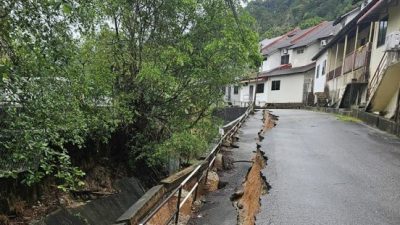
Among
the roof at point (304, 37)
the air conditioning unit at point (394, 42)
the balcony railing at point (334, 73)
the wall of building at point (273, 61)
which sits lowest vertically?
the balcony railing at point (334, 73)

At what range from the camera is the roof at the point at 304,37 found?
→ 37.4m

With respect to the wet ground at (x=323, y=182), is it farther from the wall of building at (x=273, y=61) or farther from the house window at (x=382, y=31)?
the wall of building at (x=273, y=61)

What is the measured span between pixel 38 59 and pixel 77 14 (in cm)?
142

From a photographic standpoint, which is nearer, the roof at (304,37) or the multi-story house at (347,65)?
the multi-story house at (347,65)

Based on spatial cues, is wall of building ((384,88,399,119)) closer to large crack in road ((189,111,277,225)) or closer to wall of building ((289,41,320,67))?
large crack in road ((189,111,277,225))

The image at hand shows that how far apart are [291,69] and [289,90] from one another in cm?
245

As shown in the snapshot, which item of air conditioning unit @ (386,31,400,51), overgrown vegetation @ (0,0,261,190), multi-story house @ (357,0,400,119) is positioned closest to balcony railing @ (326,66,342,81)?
multi-story house @ (357,0,400,119)

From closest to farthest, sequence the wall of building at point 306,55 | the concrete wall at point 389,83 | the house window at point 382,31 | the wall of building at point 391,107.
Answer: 1. the concrete wall at point 389,83
2. the wall of building at point 391,107
3. the house window at point 382,31
4. the wall of building at point 306,55

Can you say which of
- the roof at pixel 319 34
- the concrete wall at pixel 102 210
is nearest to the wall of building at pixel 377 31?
the concrete wall at pixel 102 210

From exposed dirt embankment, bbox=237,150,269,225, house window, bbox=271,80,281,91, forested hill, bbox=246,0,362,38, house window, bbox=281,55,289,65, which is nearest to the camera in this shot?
exposed dirt embankment, bbox=237,150,269,225

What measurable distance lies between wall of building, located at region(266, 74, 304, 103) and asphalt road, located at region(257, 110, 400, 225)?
82.1ft

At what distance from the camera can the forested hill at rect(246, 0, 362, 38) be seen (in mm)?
55188

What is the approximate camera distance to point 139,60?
9172 mm

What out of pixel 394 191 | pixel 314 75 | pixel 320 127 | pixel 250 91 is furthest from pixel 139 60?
pixel 250 91
